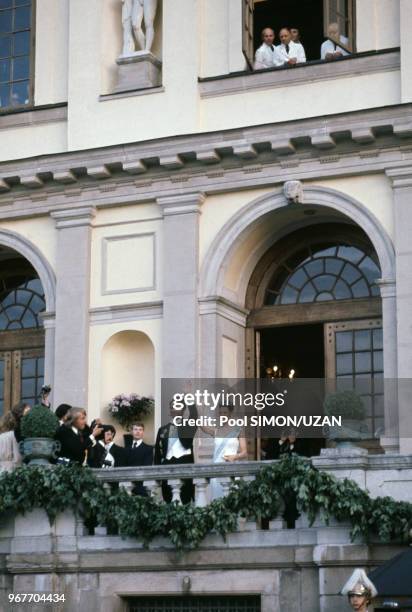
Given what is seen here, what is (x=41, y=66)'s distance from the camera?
28891 millimetres

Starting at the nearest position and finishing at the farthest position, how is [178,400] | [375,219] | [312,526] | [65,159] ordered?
[312,526]
[178,400]
[375,219]
[65,159]

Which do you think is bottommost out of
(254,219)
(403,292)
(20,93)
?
(403,292)

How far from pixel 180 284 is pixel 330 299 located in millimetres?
2599

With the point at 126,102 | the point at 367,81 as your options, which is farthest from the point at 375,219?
the point at 126,102

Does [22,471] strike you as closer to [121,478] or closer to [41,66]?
[121,478]

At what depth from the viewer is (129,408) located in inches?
1048

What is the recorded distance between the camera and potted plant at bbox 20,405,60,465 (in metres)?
21.1

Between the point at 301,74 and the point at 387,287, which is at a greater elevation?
the point at 301,74

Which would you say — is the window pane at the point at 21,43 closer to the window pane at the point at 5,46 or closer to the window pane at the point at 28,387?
the window pane at the point at 5,46

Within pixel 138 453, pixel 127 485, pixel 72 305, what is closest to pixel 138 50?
pixel 72 305

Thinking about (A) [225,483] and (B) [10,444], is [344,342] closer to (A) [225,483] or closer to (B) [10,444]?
(A) [225,483]

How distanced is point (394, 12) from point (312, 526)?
9.89 m

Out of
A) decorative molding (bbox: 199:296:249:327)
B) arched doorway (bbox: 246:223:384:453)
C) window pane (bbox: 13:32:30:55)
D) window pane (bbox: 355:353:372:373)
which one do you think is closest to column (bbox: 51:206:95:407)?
decorative molding (bbox: 199:296:249:327)

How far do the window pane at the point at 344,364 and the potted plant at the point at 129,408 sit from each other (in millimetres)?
3146
